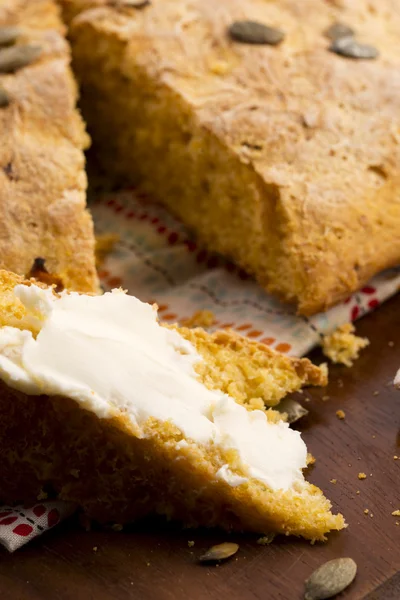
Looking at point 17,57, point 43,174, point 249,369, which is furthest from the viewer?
point 17,57

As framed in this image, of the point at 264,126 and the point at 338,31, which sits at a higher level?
the point at 338,31

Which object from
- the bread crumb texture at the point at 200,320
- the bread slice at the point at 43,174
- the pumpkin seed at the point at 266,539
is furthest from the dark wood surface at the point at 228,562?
the bread slice at the point at 43,174

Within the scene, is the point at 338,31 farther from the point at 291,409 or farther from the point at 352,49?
the point at 291,409

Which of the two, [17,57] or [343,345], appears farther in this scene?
[17,57]

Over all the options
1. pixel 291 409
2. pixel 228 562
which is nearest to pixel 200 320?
pixel 291 409

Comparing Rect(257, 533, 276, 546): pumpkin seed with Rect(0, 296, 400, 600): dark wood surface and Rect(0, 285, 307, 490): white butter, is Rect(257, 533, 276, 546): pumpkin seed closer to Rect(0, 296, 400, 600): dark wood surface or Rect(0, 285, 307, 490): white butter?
Rect(0, 296, 400, 600): dark wood surface

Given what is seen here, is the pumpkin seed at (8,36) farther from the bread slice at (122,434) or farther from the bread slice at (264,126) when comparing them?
the bread slice at (122,434)

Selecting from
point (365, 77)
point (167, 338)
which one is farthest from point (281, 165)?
point (167, 338)
